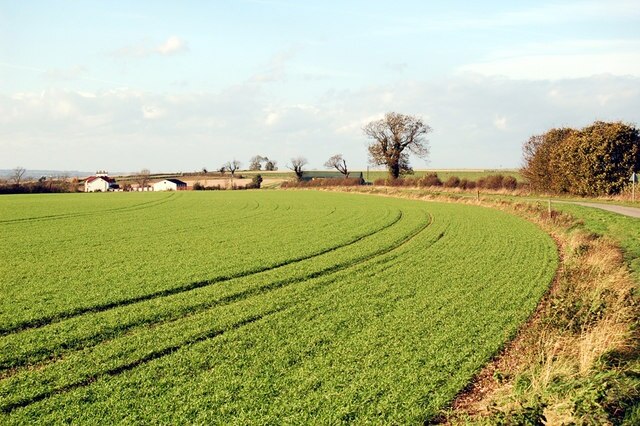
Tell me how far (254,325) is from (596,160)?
46544mm

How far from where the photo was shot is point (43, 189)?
89.6 metres

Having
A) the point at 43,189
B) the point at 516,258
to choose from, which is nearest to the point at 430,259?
the point at 516,258

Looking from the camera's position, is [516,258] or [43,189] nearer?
[516,258]

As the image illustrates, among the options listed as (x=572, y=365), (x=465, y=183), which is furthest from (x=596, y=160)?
(x=572, y=365)

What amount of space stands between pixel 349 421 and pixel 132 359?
14.4ft

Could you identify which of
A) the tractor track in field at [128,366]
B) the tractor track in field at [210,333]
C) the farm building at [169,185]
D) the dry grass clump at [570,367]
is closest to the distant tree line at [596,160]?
the tractor track in field at [210,333]

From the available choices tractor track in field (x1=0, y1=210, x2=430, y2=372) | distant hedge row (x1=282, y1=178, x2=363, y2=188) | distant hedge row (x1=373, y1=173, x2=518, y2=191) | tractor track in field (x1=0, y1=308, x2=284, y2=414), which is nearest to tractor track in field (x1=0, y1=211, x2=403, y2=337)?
tractor track in field (x1=0, y1=210, x2=430, y2=372)

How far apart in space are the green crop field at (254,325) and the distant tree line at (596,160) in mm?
30039

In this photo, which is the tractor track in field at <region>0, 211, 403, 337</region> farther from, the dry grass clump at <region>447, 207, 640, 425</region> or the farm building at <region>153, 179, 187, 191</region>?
the farm building at <region>153, 179, 187, 191</region>

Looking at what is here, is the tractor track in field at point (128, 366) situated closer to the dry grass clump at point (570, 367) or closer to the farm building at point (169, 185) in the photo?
the dry grass clump at point (570, 367)

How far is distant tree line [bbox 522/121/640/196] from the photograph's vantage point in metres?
47.0

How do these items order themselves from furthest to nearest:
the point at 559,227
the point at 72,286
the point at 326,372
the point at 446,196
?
1. the point at 446,196
2. the point at 559,227
3. the point at 72,286
4. the point at 326,372

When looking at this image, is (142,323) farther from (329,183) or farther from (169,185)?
(169,185)

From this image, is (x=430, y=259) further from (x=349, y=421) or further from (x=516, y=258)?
(x=349, y=421)
